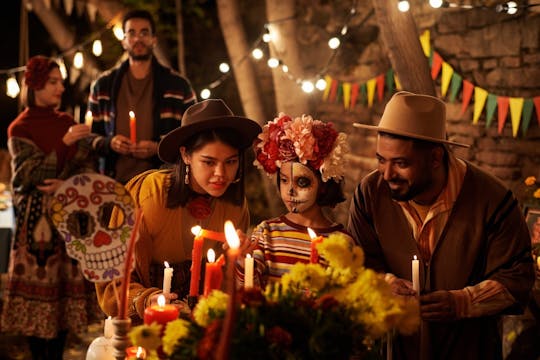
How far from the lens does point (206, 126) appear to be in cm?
277

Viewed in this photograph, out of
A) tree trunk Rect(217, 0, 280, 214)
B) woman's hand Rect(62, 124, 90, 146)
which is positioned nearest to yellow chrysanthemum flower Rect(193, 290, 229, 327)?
woman's hand Rect(62, 124, 90, 146)

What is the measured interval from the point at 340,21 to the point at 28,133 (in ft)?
11.6

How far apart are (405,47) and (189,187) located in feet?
8.35

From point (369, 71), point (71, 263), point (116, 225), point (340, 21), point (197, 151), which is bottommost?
point (71, 263)

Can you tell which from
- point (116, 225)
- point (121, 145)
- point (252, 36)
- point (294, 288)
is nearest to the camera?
point (294, 288)

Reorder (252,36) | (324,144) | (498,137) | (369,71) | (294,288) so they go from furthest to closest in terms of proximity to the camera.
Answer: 1. (252,36)
2. (369,71)
3. (498,137)
4. (324,144)
5. (294,288)

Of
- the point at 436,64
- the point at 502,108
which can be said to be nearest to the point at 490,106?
the point at 502,108

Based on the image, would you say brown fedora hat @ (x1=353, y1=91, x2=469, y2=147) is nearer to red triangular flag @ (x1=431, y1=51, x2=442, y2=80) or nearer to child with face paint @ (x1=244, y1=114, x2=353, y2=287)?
child with face paint @ (x1=244, y1=114, x2=353, y2=287)

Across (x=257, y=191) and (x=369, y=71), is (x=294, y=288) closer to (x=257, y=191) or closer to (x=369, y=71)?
(x=369, y=71)

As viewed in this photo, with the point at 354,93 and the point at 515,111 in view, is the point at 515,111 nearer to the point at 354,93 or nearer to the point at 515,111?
the point at 515,111

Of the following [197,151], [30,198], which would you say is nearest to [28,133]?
[30,198]

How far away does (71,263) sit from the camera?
4.67 m

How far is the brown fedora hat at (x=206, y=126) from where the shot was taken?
276cm

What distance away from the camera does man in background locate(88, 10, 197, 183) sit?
4.64 meters
